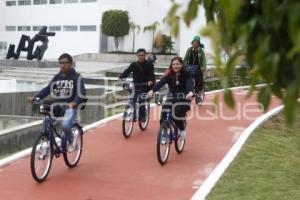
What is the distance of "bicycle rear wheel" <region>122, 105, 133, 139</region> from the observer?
32.7 ft

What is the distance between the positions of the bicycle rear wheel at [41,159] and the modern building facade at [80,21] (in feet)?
87.5

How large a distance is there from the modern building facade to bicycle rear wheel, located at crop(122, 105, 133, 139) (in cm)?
2348

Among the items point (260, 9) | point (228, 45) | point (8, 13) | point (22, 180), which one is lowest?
point (22, 180)

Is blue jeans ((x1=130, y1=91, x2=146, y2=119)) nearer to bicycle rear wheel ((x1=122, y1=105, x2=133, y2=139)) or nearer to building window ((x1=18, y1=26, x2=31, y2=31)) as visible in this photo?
bicycle rear wheel ((x1=122, y1=105, x2=133, y2=139))

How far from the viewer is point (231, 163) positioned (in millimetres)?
7992

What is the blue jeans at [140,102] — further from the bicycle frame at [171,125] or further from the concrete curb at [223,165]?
the concrete curb at [223,165]

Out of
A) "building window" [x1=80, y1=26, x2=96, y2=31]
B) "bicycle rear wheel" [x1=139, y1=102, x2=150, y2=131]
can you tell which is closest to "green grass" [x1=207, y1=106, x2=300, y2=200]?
"bicycle rear wheel" [x1=139, y1=102, x2=150, y2=131]

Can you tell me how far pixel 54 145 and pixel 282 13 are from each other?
6.00 metres

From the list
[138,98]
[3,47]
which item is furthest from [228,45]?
[3,47]

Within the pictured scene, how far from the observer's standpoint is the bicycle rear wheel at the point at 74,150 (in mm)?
7712

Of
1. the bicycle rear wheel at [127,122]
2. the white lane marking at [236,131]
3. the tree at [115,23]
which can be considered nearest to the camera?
the bicycle rear wheel at [127,122]

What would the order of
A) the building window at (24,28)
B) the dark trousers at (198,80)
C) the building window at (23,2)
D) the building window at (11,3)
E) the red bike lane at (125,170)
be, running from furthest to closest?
1. the building window at (11,3)
2. the building window at (23,2)
3. the building window at (24,28)
4. the dark trousers at (198,80)
5. the red bike lane at (125,170)

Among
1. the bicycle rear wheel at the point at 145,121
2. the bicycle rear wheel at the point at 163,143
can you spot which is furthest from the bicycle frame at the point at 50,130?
the bicycle rear wheel at the point at 145,121

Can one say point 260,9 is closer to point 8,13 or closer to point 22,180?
point 22,180
